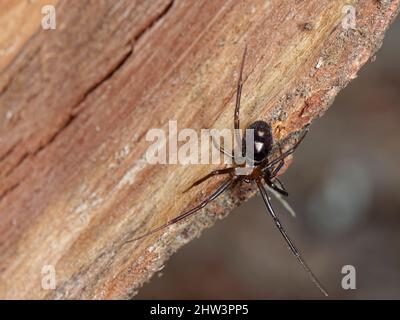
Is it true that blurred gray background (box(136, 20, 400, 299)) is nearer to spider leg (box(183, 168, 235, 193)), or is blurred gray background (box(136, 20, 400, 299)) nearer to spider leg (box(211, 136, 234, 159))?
Answer: spider leg (box(183, 168, 235, 193))

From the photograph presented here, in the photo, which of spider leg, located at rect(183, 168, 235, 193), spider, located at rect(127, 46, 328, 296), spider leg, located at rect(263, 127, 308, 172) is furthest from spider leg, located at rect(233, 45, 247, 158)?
spider leg, located at rect(263, 127, 308, 172)

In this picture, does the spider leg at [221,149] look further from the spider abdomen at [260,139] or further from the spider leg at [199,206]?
the spider leg at [199,206]

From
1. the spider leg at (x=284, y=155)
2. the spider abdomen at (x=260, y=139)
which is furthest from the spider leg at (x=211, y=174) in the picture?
the spider leg at (x=284, y=155)

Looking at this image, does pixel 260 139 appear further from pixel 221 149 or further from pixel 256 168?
pixel 256 168

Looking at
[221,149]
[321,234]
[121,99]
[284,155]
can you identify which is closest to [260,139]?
[221,149]

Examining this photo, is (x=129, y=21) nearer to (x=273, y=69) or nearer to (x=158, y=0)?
(x=158, y=0)
